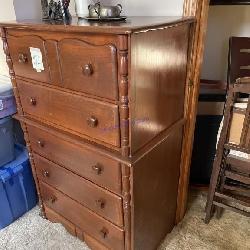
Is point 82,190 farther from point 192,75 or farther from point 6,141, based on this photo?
point 192,75

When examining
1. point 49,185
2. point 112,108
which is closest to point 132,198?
point 112,108

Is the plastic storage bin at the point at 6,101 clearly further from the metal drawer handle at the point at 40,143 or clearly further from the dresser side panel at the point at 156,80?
the dresser side panel at the point at 156,80

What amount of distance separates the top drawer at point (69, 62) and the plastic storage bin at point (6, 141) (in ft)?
1.35

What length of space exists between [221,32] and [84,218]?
1.46 meters

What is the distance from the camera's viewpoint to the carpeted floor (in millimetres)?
1535

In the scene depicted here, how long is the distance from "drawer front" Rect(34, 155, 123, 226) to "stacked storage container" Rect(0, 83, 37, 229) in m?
0.19

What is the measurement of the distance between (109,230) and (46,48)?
86cm

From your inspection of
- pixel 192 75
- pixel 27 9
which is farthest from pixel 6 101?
pixel 192 75

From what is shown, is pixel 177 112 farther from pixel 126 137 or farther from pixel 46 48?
pixel 46 48

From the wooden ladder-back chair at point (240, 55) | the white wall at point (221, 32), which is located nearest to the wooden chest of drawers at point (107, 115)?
the wooden ladder-back chair at point (240, 55)

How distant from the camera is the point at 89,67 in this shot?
94 cm

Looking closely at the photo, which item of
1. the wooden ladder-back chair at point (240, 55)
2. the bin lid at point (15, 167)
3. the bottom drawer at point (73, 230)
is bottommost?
the bottom drawer at point (73, 230)

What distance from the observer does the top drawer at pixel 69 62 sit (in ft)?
2.96

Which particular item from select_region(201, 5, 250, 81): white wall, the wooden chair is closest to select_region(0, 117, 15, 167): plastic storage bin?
the wooden chair
